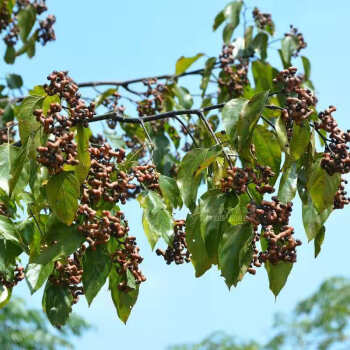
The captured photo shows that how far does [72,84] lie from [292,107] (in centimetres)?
63

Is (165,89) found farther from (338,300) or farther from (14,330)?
(338,300)

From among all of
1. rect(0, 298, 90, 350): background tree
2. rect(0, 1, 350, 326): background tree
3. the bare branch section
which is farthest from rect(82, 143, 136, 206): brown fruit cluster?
rect(0, 298, 90, 350): background tree

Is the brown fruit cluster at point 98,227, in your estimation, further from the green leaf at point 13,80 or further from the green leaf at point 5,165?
the green leaf at point 13,80

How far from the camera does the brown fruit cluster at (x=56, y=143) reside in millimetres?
1786

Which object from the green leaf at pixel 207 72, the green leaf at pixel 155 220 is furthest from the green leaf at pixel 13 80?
the green leaf at pixel 155 220

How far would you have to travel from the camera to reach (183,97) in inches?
177

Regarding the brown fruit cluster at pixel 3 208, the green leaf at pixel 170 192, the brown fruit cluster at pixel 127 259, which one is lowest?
the brown fruit cluster at pixel 127 259

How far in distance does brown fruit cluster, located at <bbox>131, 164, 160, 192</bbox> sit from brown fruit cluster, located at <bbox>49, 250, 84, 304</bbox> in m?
0.30

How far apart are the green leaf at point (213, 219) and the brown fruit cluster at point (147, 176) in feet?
0.85

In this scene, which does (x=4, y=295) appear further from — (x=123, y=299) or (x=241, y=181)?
(x=241, y=181)

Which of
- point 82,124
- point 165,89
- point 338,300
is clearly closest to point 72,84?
point 82,124

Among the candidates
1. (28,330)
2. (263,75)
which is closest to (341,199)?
(263,75)

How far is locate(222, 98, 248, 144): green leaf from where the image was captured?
1.96 m

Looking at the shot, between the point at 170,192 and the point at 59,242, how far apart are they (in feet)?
1.42
